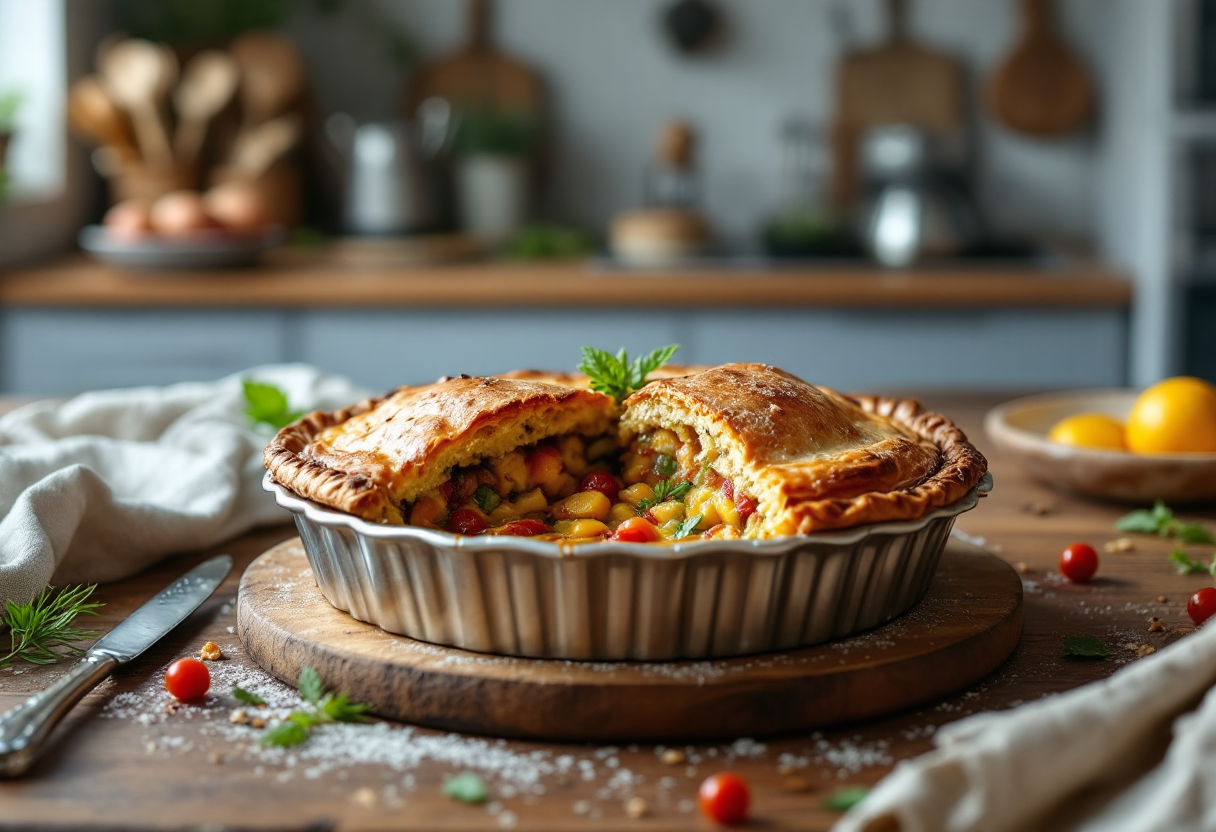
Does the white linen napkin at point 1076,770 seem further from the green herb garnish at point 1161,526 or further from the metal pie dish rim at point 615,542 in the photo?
the green herb garnish at point 1161,526

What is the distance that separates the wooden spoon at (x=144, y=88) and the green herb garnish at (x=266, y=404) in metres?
2.95

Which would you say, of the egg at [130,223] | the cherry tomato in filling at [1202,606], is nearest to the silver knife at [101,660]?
the cherry tomato in filling at [1202,606]

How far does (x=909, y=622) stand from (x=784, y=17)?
4201 millimetres

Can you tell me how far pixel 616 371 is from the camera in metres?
1.86

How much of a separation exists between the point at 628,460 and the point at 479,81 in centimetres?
396

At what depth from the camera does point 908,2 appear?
530cm

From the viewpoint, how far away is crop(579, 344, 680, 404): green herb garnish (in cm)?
185

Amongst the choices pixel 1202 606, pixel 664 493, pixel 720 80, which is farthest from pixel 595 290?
pixel 1202 606

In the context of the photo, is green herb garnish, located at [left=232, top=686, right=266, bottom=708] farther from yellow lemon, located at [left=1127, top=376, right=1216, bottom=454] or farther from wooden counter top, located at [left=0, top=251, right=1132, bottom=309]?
wooden counter top, located at [left=0, top=251, right=1132, bottom=309]

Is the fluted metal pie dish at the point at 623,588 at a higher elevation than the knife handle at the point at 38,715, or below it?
higher

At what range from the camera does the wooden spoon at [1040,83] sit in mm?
5270

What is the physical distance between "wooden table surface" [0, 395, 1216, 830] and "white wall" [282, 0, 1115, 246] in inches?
158

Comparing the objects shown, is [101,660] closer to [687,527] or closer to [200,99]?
[687,527]

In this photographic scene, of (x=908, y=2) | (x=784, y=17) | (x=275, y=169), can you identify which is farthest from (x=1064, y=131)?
(x=275, y=169)
